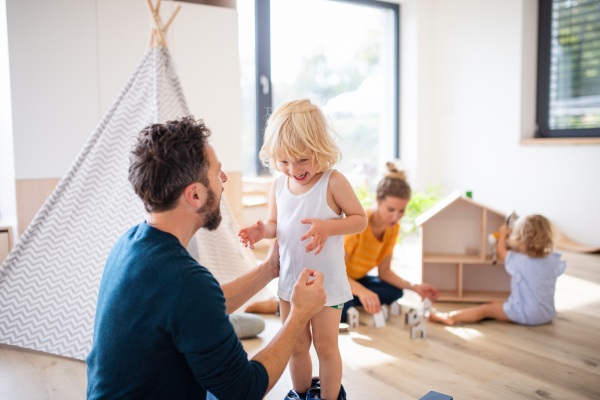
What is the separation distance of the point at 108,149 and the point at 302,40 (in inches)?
115

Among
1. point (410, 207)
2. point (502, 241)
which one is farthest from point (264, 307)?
point (410, 207)

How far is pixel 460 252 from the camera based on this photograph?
2510mm

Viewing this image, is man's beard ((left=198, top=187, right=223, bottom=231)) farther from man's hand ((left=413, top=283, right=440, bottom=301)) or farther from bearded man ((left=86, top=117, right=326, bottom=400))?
man's hand ((left=413, top=283, right=440, bottom=301))

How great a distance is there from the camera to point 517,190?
13.8ft

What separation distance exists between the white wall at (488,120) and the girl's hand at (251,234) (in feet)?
10.9

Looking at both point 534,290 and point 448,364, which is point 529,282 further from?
point 448,364

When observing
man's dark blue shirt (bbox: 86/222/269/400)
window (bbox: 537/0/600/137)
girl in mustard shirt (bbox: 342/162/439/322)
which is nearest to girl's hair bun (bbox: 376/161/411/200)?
girl in mustard shirt (bbox: 342/162/439/322)

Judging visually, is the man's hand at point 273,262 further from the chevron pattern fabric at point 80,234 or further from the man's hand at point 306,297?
the chevron pattern fabric at point 80,234

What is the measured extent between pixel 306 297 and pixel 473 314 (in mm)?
1370

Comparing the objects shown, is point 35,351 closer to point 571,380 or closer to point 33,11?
point 33,11

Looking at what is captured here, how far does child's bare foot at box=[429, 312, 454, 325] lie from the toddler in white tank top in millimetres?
982

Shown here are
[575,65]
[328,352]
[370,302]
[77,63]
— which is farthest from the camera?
[575,65]

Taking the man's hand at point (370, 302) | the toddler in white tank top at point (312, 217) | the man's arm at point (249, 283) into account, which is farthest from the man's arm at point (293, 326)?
the man's hand at point (370, 302)

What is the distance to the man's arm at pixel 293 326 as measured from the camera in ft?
3.23
